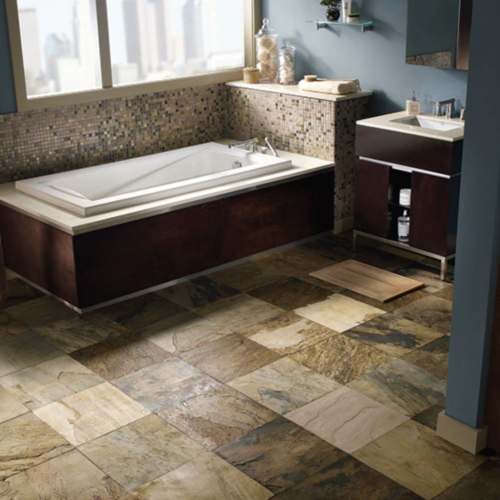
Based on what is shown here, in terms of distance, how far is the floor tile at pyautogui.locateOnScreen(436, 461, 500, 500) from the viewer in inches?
98.7

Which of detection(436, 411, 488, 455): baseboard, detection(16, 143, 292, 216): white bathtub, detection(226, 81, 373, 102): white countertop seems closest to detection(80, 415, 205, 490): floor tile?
detection(436, 411, 488, 455): baseboard

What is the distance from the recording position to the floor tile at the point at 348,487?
253 cm

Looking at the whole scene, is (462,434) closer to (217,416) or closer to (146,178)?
(217,416)

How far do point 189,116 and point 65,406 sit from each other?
2.66 m

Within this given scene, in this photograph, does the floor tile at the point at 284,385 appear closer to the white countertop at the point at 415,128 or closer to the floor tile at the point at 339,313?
the floor tile at the point at 339,313

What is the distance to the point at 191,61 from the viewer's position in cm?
521

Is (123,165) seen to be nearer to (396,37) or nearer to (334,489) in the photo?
(396,37)

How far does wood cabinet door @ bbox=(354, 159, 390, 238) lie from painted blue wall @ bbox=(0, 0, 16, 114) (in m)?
2.05

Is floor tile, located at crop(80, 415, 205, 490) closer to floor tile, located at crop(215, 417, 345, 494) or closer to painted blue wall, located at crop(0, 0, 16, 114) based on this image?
floor tile, located at crop(215, 417, 345, 494)

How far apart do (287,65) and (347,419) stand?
2940mm

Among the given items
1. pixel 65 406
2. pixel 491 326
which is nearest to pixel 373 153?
pixel 491 326

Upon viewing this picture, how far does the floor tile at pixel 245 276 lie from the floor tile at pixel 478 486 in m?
1.85

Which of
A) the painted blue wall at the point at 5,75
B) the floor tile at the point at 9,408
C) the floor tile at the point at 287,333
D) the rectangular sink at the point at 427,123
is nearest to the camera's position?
the floor tile at the point at 9,408

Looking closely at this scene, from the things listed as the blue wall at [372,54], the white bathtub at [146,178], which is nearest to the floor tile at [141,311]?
the white bathtub at [146,178]
